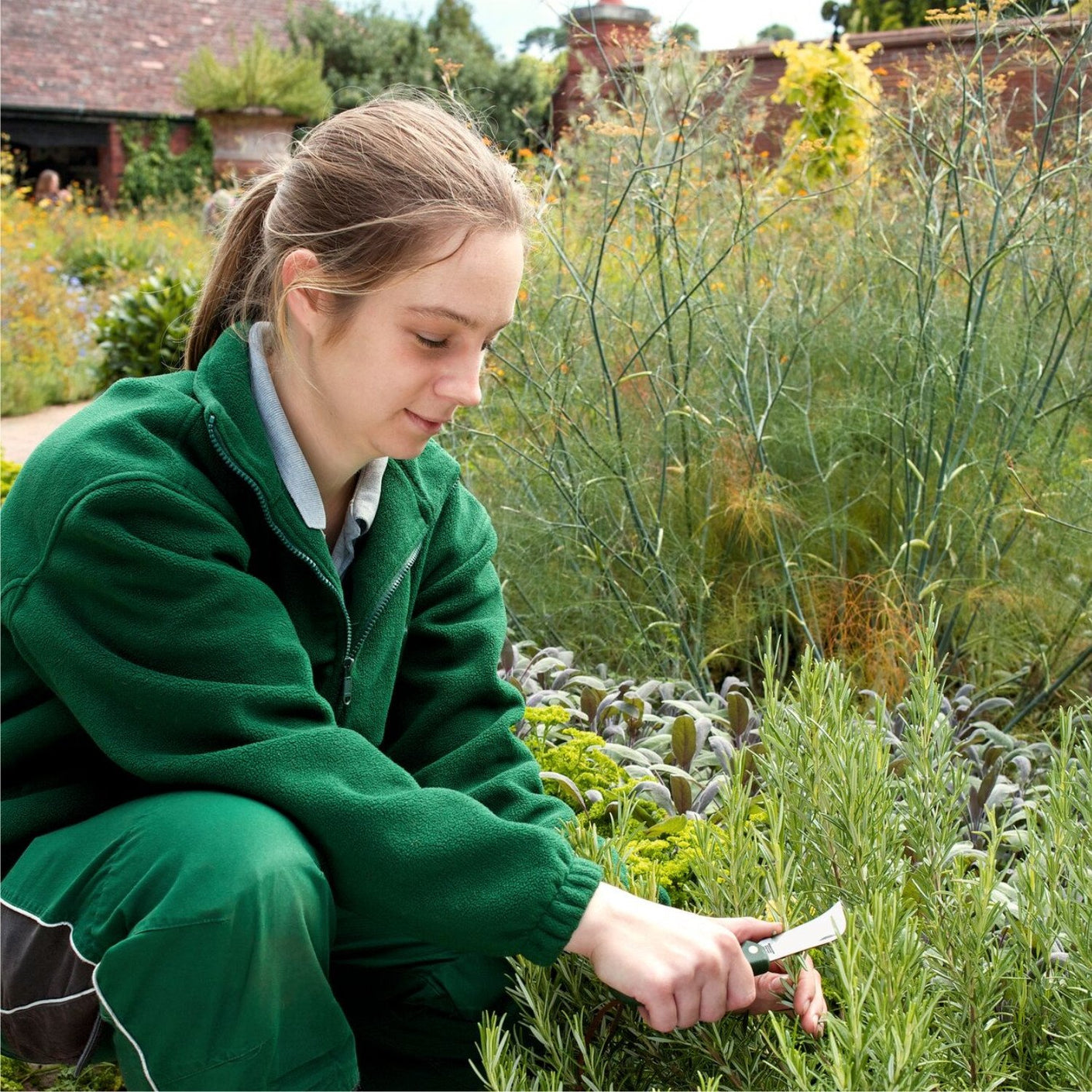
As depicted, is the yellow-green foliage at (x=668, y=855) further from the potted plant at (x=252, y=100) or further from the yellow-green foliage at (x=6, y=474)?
the potted plant at (x=252, y=100)

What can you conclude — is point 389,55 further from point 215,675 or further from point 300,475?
point 215,675

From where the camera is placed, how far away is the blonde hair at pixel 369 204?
5.86ft

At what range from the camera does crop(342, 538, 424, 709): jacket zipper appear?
1.91m

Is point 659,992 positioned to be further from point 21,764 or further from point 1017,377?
point 1017,377

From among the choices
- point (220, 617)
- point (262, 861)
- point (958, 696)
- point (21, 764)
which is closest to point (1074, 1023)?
point (262, 861)

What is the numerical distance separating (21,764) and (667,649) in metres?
1.94

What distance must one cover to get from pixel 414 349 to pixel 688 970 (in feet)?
3.03

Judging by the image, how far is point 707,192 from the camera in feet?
14.5

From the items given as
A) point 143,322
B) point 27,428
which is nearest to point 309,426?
point 27,428

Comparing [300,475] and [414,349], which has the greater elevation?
[414,349]

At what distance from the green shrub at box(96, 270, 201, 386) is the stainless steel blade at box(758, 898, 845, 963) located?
23.0ft

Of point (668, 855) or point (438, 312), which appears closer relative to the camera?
point (438, 312)

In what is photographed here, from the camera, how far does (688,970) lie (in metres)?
1.31

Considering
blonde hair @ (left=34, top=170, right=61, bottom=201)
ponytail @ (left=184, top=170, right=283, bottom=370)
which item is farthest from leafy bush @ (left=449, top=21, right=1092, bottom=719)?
blonde hair @ (left=34, top=170, right=61, bottom=201)
